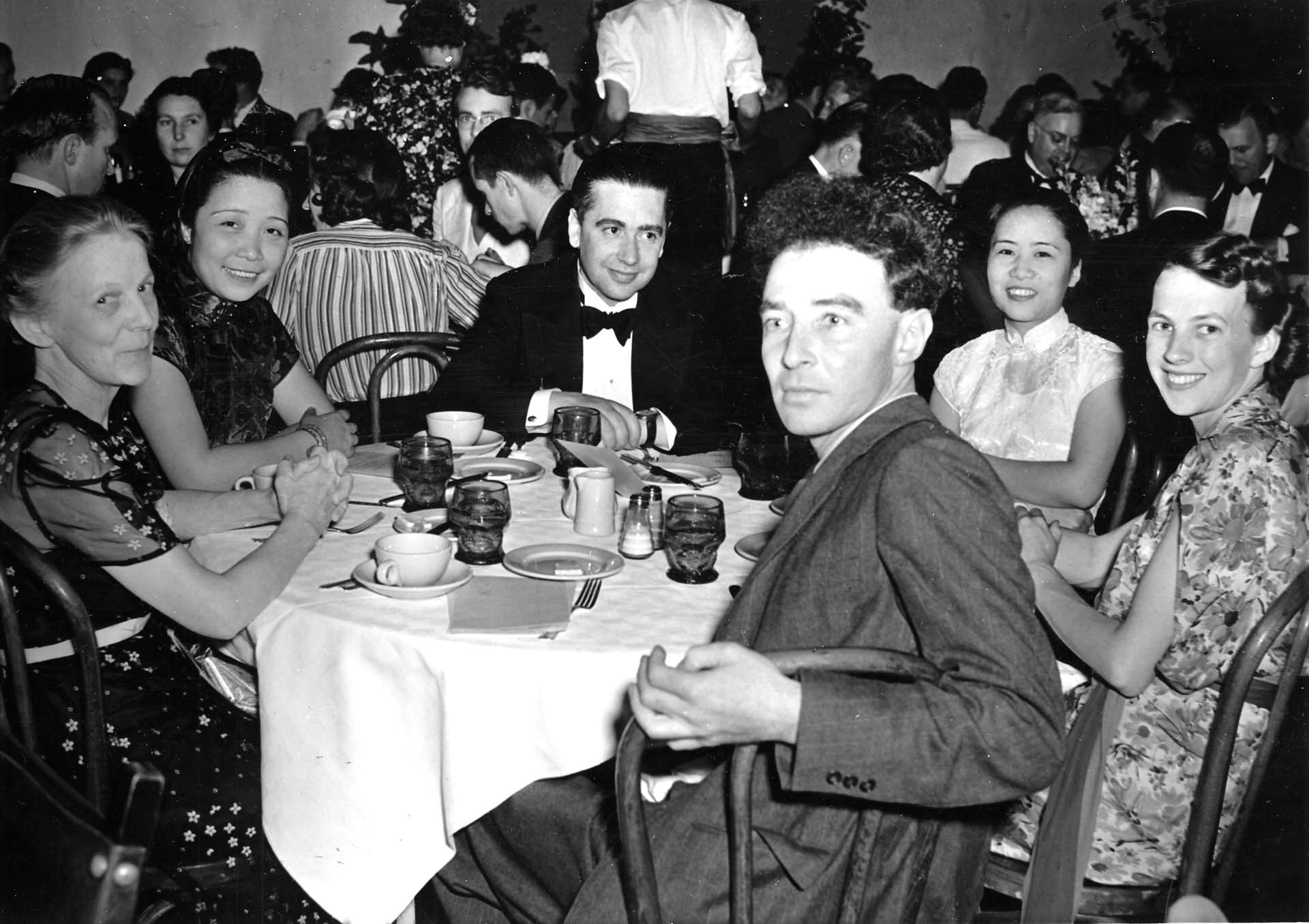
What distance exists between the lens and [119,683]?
214 cm

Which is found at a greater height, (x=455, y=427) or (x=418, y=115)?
(x=418, y=115)

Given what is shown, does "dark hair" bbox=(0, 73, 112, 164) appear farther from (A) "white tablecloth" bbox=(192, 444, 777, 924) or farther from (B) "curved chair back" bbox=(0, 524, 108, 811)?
(A) "white tablecloth" bbox=(192, 444, 777, 924)

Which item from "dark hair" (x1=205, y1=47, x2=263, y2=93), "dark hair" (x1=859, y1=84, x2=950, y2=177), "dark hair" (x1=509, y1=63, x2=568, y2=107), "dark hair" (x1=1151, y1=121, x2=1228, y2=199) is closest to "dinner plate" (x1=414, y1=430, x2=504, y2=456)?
"dark hair" (x1=859, y1=84, x2=950, y2=177)

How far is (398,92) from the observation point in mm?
5531

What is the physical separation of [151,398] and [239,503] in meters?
0.52

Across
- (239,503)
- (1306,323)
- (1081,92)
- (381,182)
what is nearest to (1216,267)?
(1306,323)

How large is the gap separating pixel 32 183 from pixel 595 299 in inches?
93.4

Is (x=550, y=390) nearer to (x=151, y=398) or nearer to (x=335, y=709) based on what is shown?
(x=151, y=398)

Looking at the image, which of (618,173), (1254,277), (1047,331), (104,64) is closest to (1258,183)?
(1047,331)

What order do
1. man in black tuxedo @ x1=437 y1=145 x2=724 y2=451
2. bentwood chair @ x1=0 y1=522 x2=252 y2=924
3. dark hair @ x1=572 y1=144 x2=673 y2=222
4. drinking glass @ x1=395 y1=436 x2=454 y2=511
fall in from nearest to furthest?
bentwood chair @ x1=0 y1=522 x2=252 y2=924, drinking glass @ x1=395 y1=436 x2=454 y2=511, dark hair @ x1=572 y1=144 x2=673 y2=222, man in black tuxedo @ x1=437 y1=145 x2=724 y2=451

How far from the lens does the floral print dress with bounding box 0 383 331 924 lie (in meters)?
1.91

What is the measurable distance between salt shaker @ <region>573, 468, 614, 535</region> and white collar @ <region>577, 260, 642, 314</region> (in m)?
1.39

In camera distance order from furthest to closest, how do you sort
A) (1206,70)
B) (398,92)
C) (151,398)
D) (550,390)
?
(1206,70), (398,92), (550,390), (151,398)

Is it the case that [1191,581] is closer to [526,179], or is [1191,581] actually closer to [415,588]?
[415,588]
